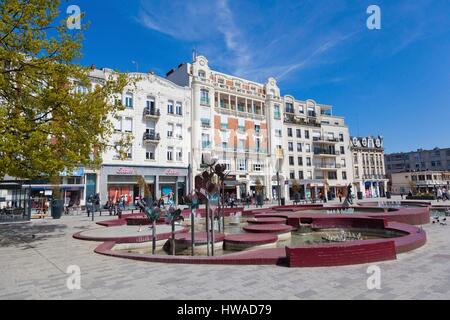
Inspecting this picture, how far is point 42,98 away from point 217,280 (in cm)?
996

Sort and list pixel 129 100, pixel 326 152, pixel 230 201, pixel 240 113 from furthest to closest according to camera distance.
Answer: pixel 326 152 < pixel 240 113 < pixel 129 100 < pixel 230 201

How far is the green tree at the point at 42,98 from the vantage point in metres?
10.2

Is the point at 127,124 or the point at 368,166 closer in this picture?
the point at 127,124

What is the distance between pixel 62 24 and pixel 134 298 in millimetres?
11164

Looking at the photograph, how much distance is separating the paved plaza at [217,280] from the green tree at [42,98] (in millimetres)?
3882

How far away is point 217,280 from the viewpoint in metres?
5.91

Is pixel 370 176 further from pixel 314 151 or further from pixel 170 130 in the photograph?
pixel 170 130

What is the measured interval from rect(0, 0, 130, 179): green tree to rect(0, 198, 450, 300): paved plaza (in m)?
3.88

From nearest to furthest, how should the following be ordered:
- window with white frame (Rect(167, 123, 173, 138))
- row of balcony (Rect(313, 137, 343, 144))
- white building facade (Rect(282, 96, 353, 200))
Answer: window with white frame (Rect(167, 123, 173, 138)) < white building facade (Rect(282, 96, 353, 200)) < row of balcony (Rect(313, 137, 343, 144))

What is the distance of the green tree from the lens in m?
10.2

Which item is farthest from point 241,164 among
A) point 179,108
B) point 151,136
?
point 151,136

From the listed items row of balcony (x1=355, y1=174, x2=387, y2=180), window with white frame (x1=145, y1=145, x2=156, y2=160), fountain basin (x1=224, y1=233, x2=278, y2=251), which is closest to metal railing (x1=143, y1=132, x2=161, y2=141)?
window with white frame (x1=145, y1=145, x2=156, y2=160)

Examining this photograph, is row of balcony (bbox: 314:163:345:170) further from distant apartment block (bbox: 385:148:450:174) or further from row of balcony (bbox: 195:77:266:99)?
distant apartment block (bbox: 385:148:450:174)

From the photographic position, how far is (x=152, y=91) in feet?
125
